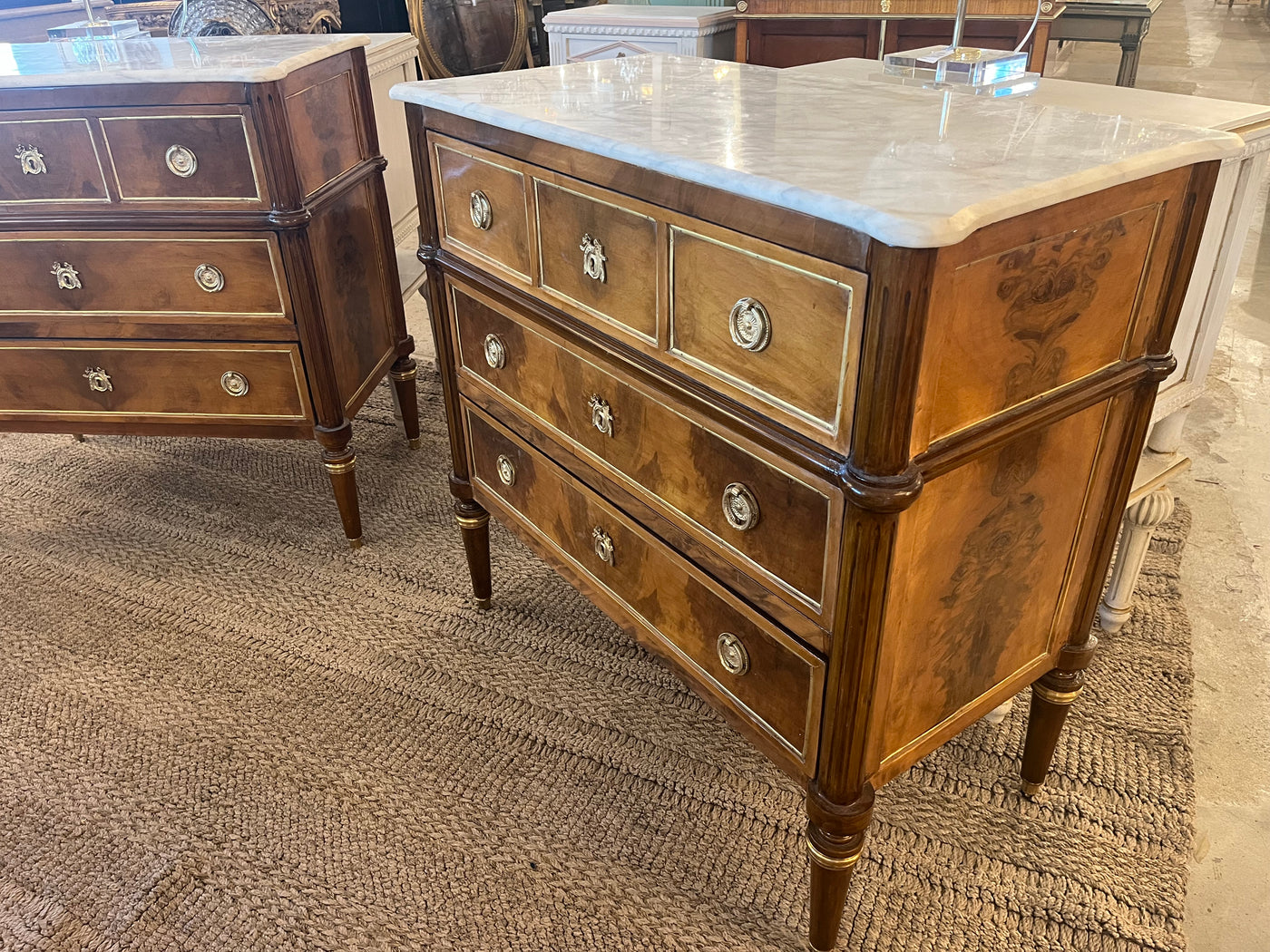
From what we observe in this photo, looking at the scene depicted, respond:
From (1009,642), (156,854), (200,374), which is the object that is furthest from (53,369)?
(1009,642)

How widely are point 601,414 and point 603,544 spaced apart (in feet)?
0.76

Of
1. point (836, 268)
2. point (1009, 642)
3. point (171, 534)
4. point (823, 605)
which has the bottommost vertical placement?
point (171, 534)

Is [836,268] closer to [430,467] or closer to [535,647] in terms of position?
[535,647]

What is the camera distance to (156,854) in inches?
59.5

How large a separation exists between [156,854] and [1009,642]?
52.9 inches

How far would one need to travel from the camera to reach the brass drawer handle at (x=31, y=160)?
6.15 ft

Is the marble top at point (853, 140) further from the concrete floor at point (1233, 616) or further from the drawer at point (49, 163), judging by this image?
the concrete floor at point (1233, 616)

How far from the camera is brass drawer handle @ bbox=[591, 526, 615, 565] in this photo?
1.49 m

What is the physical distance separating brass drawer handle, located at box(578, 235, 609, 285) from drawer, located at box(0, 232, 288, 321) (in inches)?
36.4

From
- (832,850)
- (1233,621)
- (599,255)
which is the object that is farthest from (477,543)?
(1233,621)

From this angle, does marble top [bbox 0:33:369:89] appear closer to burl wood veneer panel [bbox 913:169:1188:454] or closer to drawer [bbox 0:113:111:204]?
drawer [bbox 0:113:111:204]

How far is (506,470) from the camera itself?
68.4 inches

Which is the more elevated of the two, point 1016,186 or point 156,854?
point 1016,186

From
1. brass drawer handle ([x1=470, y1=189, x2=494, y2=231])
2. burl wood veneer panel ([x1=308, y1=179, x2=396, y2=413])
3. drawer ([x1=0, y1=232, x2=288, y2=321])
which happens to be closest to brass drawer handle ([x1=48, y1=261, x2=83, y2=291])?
drawer ([x1=0, y1=232, x2=288, y2=321])
